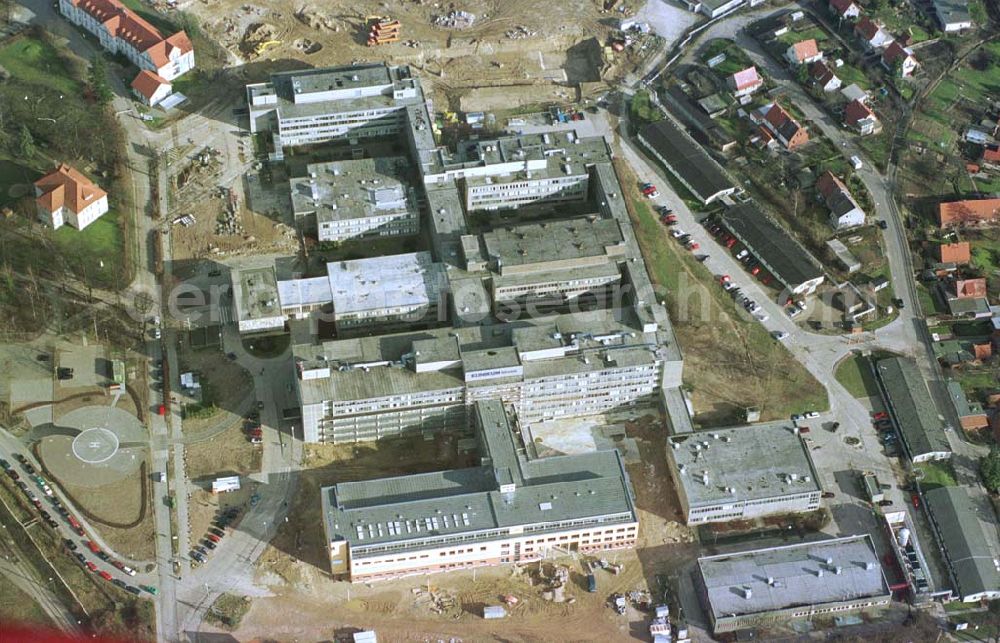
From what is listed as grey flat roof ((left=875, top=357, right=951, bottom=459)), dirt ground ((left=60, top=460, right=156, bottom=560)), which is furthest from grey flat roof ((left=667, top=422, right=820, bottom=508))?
dirt ground ((left=60, top=460, right=156, bottom=560))

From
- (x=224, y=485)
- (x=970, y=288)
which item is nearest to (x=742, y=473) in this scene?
(x=970, y=288)

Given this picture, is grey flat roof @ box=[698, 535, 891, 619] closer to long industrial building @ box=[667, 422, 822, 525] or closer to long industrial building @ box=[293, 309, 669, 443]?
long industrial building @ box=[667, 422, 822, 525]

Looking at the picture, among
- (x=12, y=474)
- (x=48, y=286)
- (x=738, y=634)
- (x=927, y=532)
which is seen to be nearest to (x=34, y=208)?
(x=48, y=286)

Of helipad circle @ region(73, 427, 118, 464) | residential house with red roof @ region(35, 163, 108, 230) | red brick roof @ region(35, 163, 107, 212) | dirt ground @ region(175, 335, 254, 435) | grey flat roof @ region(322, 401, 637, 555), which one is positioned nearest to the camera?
grey flat roof @ region(322, 401, 637, 555)

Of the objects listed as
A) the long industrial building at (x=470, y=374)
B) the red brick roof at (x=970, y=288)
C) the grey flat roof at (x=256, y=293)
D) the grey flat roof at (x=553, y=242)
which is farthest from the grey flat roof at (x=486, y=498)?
the red brick roof at (x=970, y=288)

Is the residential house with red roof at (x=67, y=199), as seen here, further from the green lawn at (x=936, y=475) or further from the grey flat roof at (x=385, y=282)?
the green lawn at (x=936, y=475)

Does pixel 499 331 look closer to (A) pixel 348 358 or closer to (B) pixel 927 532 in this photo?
(A) pixel 348 358
